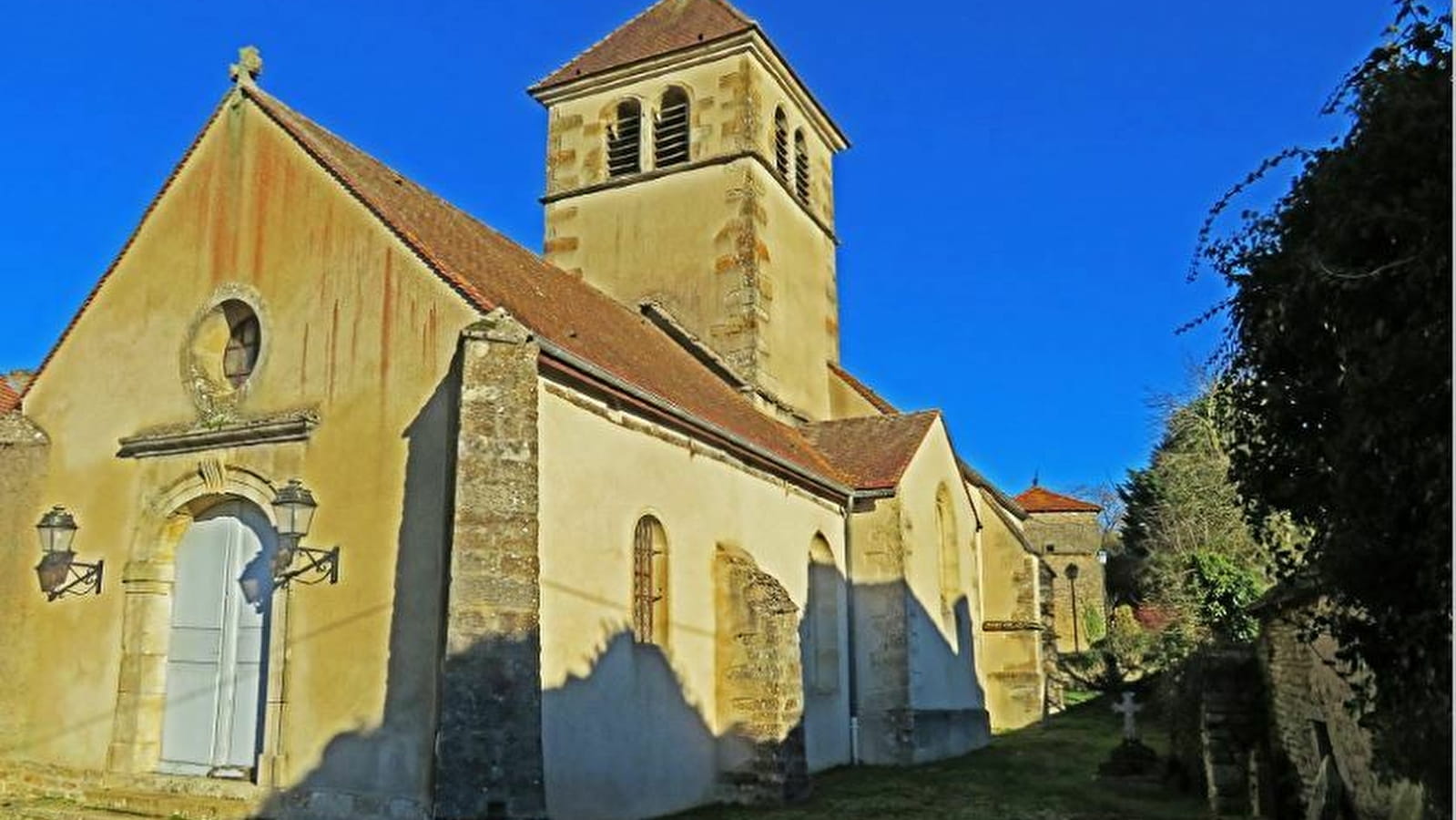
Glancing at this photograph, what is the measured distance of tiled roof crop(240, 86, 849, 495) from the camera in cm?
1235

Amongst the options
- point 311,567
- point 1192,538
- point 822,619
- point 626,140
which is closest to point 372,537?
point 311,567

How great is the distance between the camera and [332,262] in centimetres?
1223

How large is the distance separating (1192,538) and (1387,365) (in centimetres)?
3146

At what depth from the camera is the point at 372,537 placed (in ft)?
36.7

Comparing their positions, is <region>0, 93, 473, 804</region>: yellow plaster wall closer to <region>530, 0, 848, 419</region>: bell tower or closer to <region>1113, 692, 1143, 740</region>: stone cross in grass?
<region>530, 0, 848, 419</region>: bell tower

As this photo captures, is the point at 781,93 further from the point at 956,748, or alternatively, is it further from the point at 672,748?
the point at 672,748

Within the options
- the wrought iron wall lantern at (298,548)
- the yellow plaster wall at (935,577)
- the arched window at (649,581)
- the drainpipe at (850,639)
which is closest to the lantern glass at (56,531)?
the wrought iron wall lantern at (298,548)

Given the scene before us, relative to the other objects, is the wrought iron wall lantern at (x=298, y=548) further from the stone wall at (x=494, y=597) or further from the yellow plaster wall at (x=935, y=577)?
the yellow plaster wall at (x=935, y=577)

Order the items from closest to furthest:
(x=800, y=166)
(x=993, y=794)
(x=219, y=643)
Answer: (x=219, y=643), (x=993, y=794), (x=800, y=166)

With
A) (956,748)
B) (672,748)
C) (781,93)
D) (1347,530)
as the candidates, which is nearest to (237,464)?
(672,748)

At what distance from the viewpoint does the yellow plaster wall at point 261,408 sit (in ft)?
36.5

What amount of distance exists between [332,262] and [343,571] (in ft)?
10.9

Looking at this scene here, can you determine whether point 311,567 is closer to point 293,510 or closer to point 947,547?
point 293,510

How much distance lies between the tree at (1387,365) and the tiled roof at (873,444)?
40.9 ft
